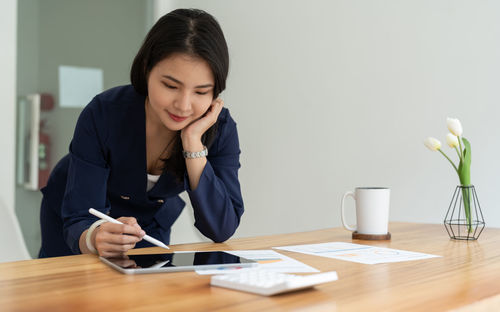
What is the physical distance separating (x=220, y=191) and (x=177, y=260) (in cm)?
47

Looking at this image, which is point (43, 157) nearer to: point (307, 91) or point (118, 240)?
point (307, 91)

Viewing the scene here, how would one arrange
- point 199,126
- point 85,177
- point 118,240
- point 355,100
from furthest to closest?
point 355,100 < point 199,126 < point 85,177 < point 118,240

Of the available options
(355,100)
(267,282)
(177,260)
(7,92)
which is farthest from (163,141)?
(7,92)

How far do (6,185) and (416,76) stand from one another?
94.3 inches

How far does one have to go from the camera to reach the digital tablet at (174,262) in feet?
2.77

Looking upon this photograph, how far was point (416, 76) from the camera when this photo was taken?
2.62m

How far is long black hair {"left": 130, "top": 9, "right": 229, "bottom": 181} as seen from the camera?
133 cm

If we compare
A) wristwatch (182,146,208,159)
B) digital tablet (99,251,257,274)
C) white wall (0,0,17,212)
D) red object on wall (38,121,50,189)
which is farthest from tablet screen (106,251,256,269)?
red object on wall (38,121,50,189)

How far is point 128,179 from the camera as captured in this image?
4.79ft

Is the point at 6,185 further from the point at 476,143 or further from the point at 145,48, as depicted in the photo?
the point at 476,143

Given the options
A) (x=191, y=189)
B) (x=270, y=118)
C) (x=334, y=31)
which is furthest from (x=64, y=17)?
(x=191, y=189)

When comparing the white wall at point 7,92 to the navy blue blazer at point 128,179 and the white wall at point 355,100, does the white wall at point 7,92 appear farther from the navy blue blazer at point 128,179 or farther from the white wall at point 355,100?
the navy blue blazer at point 128,179

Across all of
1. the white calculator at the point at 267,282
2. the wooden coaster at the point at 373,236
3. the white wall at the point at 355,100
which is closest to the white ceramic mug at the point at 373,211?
→ the wooden coaster at the point at 373,236

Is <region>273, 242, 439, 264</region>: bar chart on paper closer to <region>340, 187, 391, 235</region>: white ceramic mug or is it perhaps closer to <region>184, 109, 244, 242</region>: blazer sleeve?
<region>340, 187, 391, 235</region>: white ceramic mug
